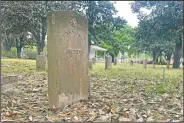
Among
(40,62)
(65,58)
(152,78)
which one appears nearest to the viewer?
(65,58)

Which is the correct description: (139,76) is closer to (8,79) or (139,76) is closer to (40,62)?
(40,62)

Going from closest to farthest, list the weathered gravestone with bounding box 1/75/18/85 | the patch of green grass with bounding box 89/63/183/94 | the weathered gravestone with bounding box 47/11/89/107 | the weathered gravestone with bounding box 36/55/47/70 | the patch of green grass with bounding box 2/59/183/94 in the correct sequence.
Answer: the weathered gravestone with bounding box 47/11/89/107 → the weathered gravestone with bounding box 1/75/18/85 → the patch of green grass with bounding box 89/63/183/94 → the patch of green grass with bounding box 2/59/183/94 → the weathered gravestone with bounding box 36/55/47/70

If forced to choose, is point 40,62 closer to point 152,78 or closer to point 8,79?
point 152,78

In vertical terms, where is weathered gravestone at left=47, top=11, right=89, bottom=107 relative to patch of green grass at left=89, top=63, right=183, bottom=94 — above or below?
above

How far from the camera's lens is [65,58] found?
17.8 ft

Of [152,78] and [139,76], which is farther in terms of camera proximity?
[139,76]

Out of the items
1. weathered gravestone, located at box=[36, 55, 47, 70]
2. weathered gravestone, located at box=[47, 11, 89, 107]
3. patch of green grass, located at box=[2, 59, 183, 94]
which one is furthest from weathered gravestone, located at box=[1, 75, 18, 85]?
weathered gravestone, located at box=[36, 55, 47, 70]

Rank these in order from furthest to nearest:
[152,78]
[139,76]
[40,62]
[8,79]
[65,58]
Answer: [40,62] → [139,76] → [152,78] → [8,79] → [65,58]

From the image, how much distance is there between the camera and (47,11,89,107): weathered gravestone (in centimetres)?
525

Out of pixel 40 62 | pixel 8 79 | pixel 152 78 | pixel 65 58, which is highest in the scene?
pixel 65 58

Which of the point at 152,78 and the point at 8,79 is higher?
the point at 8,79

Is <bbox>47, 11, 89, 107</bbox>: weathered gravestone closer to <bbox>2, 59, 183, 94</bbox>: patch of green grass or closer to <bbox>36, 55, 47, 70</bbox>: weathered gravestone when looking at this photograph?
<bbox>2, 59, 183, 94</bbox>: patch of green grass

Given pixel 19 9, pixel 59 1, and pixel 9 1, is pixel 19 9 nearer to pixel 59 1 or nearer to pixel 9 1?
pixel 9 1

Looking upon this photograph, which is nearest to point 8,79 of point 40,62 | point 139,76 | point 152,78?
point 152,78
